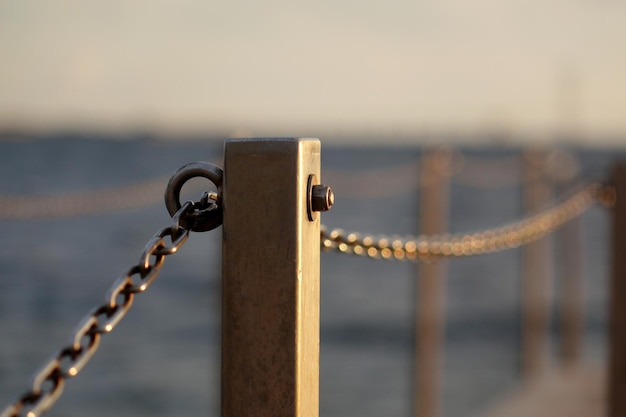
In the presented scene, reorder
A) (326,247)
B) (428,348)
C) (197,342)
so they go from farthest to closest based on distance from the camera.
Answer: (197,342) < (428,348) < (326,247)

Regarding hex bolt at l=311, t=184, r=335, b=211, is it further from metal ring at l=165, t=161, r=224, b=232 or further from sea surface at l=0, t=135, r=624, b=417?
sea surface at l=0, t=135, r=624, b=417

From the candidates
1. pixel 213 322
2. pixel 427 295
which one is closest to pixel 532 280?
pixel 427 295

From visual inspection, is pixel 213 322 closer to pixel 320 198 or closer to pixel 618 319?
pixel 618 319

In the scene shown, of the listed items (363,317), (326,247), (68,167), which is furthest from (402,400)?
(68,167)

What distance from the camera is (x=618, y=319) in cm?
276

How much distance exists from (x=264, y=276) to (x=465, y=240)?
1.52m

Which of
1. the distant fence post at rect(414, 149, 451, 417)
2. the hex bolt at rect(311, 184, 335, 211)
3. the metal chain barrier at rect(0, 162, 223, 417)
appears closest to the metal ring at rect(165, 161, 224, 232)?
the metal chain barrier at rect(0, 162, 223, 417)

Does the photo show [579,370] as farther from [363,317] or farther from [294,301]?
[363,317]

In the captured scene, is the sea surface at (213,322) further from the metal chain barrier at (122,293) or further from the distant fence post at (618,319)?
the distant fence post at (618,319)

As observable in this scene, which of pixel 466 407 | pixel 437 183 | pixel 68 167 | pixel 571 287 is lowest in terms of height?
pixel 466 407

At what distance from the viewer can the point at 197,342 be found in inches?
357

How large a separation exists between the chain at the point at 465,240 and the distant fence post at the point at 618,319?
0.32 m

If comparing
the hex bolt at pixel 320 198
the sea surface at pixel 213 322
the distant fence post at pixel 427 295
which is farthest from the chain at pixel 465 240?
the distant fence post at pixel 427 295

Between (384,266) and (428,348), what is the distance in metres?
10.4
